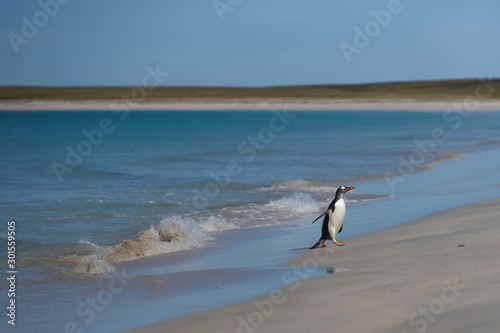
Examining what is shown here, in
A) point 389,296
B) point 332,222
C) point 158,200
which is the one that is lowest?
point 158,200

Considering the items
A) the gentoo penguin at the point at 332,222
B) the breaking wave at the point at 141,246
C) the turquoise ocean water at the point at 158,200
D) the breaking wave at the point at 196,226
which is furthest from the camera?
the breaking wave at the point at 196,226

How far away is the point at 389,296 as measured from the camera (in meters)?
5.14

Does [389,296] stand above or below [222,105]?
above

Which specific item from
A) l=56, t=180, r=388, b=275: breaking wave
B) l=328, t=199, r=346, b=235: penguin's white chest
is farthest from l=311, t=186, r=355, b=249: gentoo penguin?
l=56, t=180, r=388, b=275: breaking wave

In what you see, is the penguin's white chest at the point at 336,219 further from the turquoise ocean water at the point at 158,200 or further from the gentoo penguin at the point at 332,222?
the turquoise ocean water at the point at 158,200

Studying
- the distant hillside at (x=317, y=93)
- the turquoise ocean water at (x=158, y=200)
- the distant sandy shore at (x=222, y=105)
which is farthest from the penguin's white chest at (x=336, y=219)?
the distant hillside at (x=317, y=93)

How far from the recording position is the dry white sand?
4590 millimetres

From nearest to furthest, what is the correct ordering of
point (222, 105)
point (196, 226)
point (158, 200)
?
point (196, 226) → point (158, 200) → point (222, 105)

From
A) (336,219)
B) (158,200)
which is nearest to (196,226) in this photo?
(336,219)

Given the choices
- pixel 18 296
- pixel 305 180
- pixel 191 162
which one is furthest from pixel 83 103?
pixel 18 296

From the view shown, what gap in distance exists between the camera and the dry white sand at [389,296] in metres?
4.59

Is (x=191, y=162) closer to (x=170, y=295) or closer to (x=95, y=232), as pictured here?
(x=95, y=232)

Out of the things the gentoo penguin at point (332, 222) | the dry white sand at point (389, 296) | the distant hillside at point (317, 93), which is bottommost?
the distant hillside at point (317, 93)

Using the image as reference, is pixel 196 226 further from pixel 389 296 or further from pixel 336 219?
pixel 389 296
